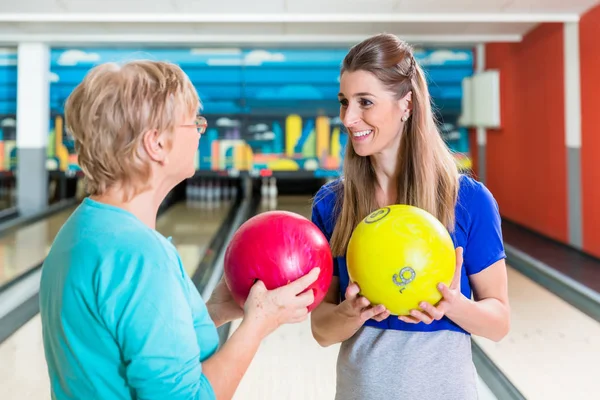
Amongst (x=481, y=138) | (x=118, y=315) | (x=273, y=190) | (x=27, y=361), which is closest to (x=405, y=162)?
(x=118, y=315)

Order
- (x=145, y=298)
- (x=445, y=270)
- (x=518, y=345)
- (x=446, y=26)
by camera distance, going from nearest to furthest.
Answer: (x=145, y=298) → (x=445, y=270) → (x=518, y=345) → (x=446, y=26)

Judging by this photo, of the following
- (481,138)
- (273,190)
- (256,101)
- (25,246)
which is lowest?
(25,246)

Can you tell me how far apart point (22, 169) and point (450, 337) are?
711 cm

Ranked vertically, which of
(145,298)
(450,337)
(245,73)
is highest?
(245,73)

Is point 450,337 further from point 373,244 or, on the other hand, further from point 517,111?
point 517,111

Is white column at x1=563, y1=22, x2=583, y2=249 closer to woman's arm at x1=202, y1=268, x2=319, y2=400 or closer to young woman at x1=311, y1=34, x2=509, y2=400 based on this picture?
young woman at x1=311, y1=34, x2=509, y2=400

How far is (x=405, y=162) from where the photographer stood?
135 cm

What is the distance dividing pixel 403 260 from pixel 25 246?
4858 millimetres

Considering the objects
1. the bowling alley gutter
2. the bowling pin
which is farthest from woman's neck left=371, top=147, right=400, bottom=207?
the bowling pin

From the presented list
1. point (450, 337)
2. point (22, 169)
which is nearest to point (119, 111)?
point (450, 337)

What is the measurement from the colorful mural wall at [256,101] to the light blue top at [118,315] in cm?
653

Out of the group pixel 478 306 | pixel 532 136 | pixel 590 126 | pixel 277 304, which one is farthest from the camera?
pixel 532 136

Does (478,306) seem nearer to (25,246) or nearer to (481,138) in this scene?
(25,246)

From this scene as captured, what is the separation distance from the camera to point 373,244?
44.8 inches
